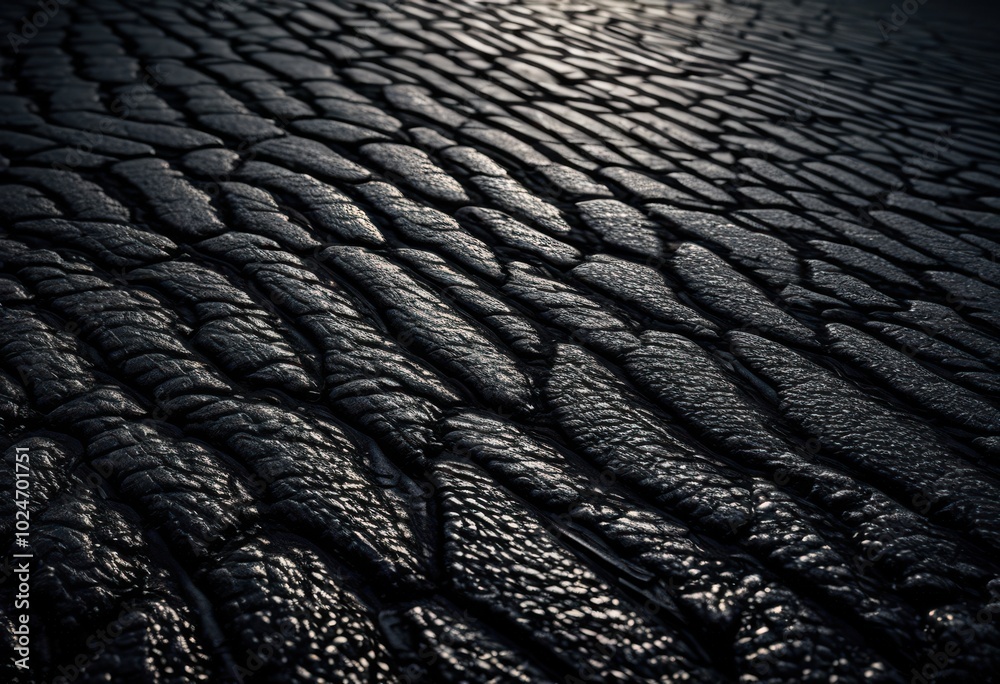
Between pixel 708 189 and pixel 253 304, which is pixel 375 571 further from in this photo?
pixel 708 189

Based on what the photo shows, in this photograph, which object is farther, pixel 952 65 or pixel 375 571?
pixel 952 65

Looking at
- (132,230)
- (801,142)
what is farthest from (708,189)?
(132,230)

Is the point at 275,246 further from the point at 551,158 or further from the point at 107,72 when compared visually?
the point at 107,72

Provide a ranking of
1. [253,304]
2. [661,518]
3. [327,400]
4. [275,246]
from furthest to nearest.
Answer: [275,246] → [253,304] → [327,400] → [661,518]

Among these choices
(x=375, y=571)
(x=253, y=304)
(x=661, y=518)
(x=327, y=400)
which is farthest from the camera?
(x=253, y=304)

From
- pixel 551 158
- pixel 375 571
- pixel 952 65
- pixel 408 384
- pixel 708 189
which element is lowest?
pixel 375 571

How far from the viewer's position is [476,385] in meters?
2.10

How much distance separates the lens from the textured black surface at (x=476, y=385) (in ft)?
4.79

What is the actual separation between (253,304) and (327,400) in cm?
52

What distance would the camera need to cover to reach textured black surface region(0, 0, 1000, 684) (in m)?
1.46

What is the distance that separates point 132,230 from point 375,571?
1.73 m

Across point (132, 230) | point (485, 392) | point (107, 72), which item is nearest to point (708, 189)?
point (485, 392)

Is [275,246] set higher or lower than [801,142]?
lower

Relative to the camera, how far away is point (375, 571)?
1.54 meters
